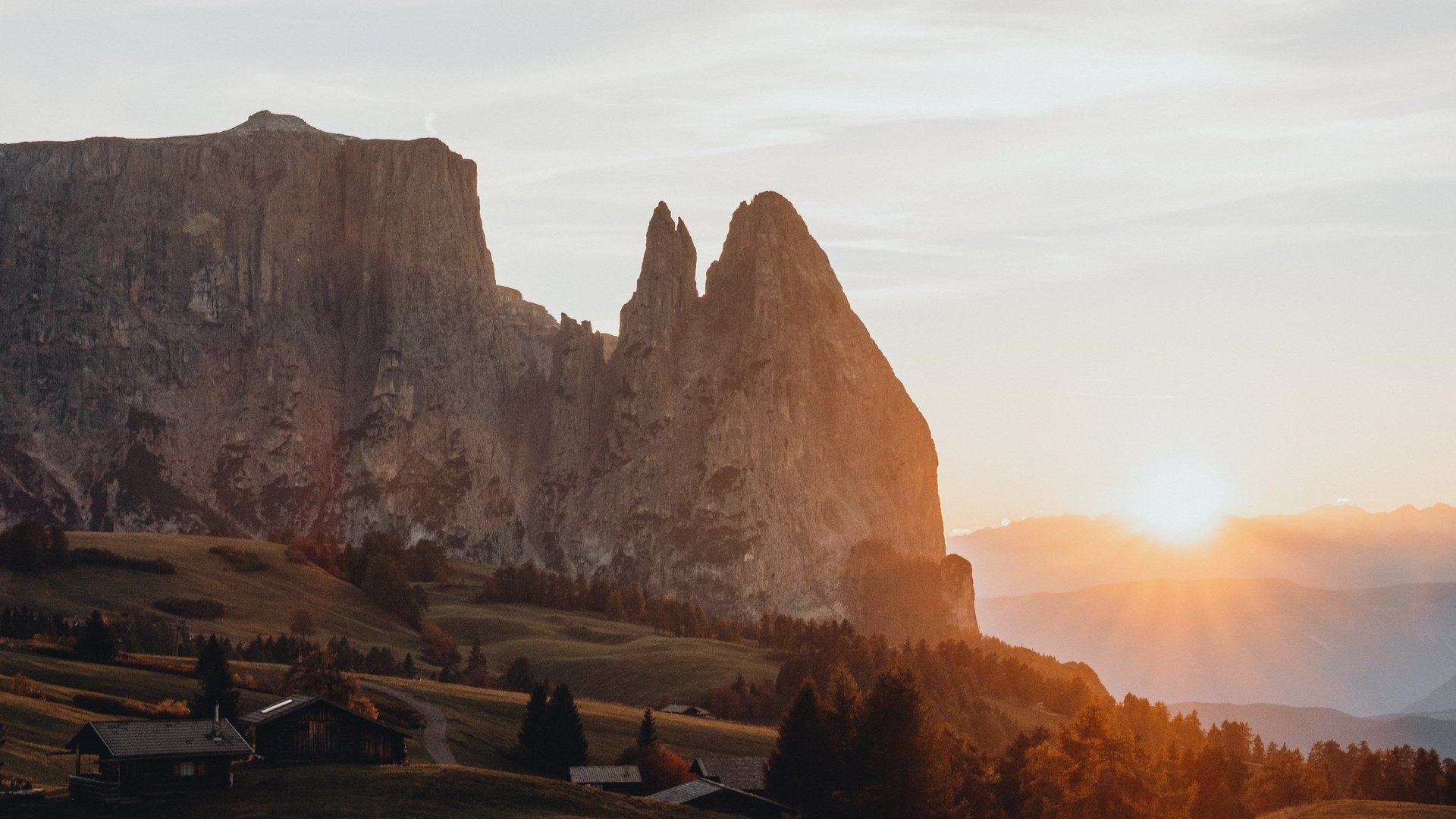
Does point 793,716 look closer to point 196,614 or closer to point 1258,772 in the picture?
point 1258,772

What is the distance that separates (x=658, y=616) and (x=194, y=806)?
13108cm

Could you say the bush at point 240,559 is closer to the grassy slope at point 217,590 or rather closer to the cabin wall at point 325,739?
the grassy slope at point 217,590

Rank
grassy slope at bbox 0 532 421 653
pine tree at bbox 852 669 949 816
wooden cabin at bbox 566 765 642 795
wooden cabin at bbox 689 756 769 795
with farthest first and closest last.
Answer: grassy slope at bbox 0 532 421 653, wooden cabin at bbox 689 756 769 795, wooden cabin at bbox 566 765 642 795, pine tree at bbox 852 669 949 816

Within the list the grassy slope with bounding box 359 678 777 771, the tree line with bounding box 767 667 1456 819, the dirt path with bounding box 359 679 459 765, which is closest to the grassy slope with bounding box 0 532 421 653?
the grassy slope with bounding box 359 678 777 771

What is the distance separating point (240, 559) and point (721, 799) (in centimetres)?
10184

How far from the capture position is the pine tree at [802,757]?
83.8 m

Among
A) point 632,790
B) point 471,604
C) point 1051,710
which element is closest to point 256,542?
point 471,604

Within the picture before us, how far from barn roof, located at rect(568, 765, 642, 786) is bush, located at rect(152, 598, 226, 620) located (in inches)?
2735

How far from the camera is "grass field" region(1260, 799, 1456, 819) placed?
77.7 meters

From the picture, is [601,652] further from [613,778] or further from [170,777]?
[170,777]

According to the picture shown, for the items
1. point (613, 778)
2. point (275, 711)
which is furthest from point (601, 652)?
point (275, 711)

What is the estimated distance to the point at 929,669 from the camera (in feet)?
557

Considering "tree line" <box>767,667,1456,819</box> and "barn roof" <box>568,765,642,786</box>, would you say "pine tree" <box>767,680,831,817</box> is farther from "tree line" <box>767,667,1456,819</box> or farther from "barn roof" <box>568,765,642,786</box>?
"barn roof" <box>568,765,642,786</box>

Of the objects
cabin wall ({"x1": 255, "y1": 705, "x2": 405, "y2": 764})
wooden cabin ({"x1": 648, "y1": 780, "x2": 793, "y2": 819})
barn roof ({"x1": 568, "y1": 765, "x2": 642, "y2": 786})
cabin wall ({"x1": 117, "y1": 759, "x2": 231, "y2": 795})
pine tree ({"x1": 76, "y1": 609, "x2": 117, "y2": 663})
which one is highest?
pine tree ({"x1": 76, "y1": 609, "x2": 117, "y2": 663})
